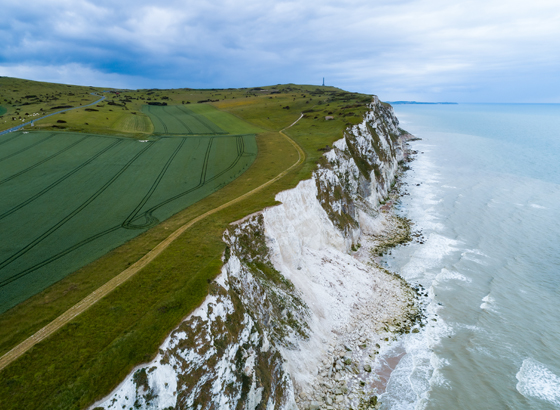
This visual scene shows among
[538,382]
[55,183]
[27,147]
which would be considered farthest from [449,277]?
[27,147]

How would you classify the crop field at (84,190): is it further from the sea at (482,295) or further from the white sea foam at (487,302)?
the white sea foam at (487,302)

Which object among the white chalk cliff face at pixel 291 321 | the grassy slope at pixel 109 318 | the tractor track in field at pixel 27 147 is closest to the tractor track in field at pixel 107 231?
the grassy slope at pixel 109 318

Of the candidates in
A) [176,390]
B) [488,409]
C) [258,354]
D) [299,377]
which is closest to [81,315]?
[176,390]

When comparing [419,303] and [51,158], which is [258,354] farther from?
[51,158]

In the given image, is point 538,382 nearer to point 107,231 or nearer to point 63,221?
point 107,231

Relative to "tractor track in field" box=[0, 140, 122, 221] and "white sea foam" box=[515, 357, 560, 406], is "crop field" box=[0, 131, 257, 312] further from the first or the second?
"white sea foam" box=[515, 357, 560, 406]

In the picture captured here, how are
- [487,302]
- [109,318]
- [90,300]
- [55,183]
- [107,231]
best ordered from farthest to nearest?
[55,183] < [487,302] < [107,231] < [90,300] < [109,318]
